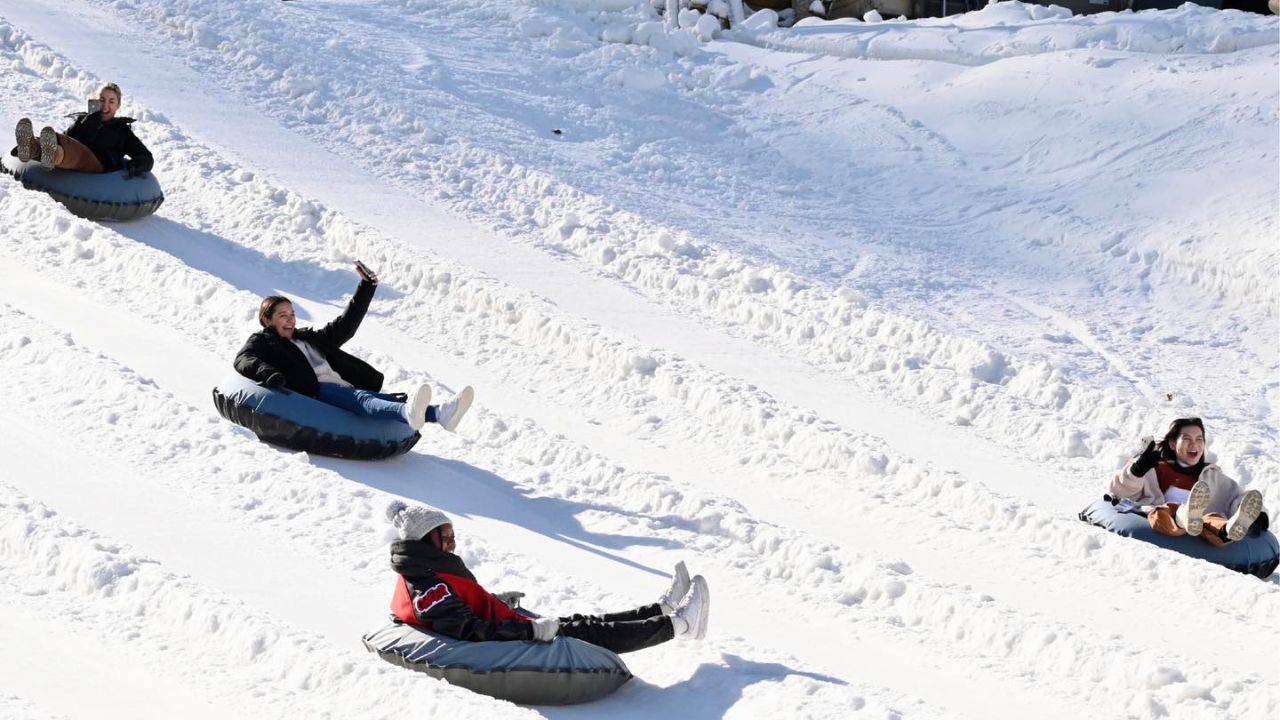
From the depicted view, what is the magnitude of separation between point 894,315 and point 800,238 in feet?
7.14

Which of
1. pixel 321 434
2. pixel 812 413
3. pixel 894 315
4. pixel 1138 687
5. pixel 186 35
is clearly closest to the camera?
pixel 1138 687

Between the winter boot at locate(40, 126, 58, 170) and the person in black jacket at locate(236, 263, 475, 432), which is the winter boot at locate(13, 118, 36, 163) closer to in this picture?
the winter boot at locate(40, 126, 58, 170)

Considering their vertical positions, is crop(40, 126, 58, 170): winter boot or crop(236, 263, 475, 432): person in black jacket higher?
crop(40, 126, 58, 170): winter boot

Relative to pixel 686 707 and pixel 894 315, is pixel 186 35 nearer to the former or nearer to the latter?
pixel 894 315

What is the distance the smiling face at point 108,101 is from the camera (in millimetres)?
13297

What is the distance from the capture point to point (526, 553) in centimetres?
895

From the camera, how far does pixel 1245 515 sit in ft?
30.0

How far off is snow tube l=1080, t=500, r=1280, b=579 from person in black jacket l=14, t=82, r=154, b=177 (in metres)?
7.67

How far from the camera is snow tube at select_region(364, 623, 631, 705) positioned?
277 inches

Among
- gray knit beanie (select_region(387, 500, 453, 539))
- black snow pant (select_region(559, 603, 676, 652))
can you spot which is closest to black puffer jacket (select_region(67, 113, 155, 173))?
gray knit beanie (select_region(387, 500, 453, 539))

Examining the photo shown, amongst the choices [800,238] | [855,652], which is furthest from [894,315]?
[855,652]

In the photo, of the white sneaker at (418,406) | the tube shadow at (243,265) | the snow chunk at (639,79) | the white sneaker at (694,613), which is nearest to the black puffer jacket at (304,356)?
the white sneaker at (418,406)

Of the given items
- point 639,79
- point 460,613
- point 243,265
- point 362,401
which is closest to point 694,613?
point 460,613

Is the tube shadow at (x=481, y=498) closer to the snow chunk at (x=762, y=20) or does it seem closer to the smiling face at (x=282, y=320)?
the smiling face at (x=282, y=320)
